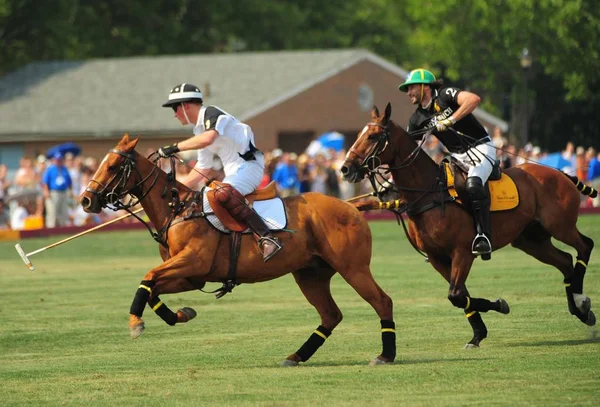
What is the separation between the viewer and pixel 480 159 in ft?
42.8

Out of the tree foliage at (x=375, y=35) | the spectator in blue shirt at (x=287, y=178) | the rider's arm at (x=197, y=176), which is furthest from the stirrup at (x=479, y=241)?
the tree foliage at (x=375, y=35)

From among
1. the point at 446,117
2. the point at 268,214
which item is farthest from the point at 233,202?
the point at 446,117

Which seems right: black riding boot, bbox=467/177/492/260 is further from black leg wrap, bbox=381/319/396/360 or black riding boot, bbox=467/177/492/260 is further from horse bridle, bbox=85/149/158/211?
horse bridle, bbox=85/149/158/211

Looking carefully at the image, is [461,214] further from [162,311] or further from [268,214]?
[162,311]

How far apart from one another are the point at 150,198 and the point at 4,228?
2168cm

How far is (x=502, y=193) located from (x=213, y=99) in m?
35.1

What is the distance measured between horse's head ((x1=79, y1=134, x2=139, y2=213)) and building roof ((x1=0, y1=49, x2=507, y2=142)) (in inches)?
1322

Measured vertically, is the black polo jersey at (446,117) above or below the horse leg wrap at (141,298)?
above

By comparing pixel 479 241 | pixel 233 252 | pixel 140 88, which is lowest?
pixel 140 88

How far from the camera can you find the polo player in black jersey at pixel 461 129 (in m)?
12.7

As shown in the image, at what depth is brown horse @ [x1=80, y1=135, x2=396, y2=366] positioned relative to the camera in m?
11.3

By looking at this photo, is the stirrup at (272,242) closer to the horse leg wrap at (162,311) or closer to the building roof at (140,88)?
the horse leg wrap at (162,311)

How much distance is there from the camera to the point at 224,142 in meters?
11.7

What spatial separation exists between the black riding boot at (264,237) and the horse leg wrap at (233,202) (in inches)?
2.2
